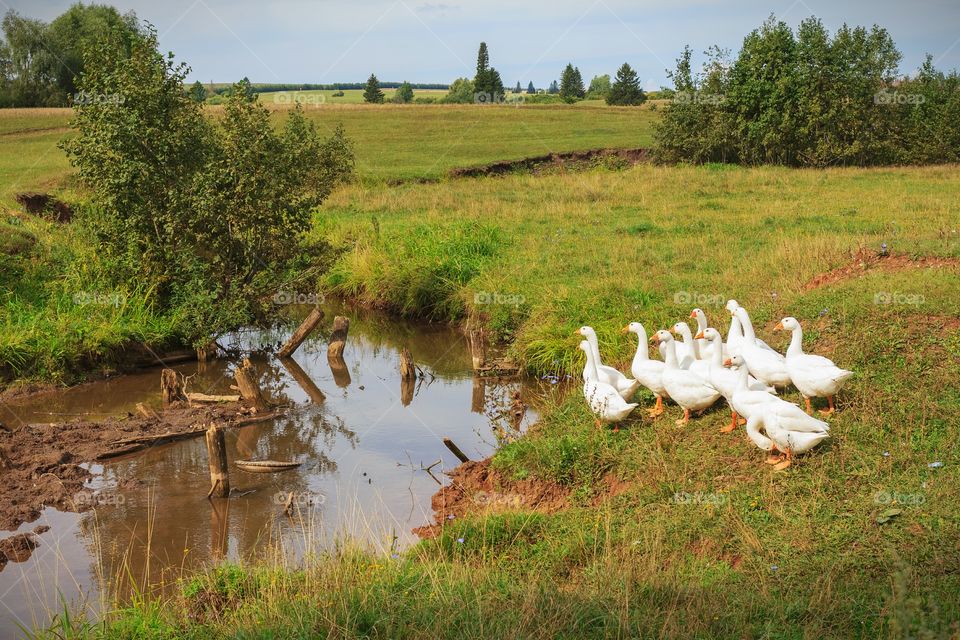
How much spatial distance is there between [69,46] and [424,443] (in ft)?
254

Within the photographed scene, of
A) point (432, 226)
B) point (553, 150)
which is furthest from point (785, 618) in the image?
point (553, 150)

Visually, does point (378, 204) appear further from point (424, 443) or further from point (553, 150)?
point (553, 150)

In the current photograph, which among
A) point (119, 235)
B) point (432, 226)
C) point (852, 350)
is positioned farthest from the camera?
point (432, 226)

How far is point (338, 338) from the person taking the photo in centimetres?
1723

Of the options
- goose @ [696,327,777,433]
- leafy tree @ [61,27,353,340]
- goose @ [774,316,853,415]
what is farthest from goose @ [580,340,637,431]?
leafy tree @ [61,27,353,340]

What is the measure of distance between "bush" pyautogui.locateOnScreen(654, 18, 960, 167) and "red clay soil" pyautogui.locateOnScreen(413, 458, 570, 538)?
33852mm

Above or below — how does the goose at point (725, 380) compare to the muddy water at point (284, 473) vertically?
above

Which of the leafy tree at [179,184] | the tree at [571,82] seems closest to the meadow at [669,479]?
the leafy tree at [179,184]

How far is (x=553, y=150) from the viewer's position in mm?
48469

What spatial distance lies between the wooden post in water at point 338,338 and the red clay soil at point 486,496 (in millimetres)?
6788

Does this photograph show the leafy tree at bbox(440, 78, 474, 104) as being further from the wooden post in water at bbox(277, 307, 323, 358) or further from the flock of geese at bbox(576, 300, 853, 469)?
the flock of geese at bbox(576, 300, 853, 469)

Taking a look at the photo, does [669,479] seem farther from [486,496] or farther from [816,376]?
[486,496]

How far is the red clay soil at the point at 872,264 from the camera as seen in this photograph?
44.0 feet

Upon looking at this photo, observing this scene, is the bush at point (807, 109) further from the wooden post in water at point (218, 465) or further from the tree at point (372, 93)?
the tree at point (372, 93)
